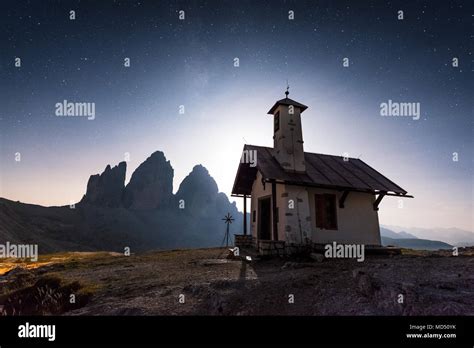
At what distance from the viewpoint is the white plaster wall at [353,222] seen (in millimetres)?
13609

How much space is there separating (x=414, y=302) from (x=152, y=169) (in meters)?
136

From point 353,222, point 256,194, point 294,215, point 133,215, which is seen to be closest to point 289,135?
point 294,215

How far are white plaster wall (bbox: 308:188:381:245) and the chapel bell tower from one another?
1.75 m

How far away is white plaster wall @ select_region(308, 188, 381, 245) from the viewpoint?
1361 centimetres

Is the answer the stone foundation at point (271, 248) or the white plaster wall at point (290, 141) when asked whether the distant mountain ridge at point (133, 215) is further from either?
the white plaster wall at point (290, 141)

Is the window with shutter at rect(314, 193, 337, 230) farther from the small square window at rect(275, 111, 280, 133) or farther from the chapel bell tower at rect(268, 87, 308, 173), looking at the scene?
the small square window at rect(275, 111, 280, 133)

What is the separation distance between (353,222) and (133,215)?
121677 millimetres

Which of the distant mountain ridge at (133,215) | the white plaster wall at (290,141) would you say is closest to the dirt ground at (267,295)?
the white plaster wall at (290,141)

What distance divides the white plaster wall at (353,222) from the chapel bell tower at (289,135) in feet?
5.73

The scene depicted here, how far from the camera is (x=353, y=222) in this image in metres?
14.2

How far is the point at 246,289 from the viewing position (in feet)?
20.5

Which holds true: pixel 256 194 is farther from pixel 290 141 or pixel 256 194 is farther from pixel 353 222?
pixel 353 222
